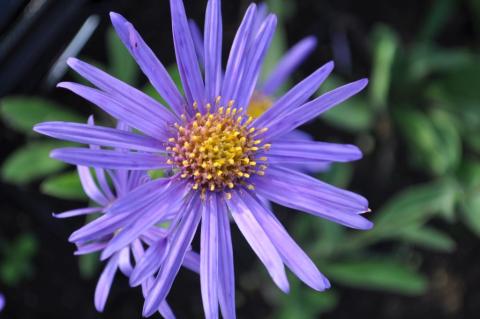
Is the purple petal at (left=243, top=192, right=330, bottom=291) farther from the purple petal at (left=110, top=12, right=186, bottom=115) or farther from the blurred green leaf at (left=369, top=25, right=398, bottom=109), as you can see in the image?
the blurred green leaf at (left=369, top=25, right=398, bottom=109)

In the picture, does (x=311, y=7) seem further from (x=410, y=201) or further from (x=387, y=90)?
(x=410, y=201)

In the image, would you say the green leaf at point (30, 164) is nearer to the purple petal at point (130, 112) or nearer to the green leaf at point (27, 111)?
the green leaf at point (27, 111)

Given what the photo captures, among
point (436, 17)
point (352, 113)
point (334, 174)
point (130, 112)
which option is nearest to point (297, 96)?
point (130, 112)

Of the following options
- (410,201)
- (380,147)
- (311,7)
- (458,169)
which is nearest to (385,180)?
(380,147)

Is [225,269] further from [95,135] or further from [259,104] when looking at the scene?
[259,104]

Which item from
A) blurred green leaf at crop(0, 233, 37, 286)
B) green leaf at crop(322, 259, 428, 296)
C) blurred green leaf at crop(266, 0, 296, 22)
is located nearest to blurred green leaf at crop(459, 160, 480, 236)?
green leaf at crop(322, 259, 428, 296)
